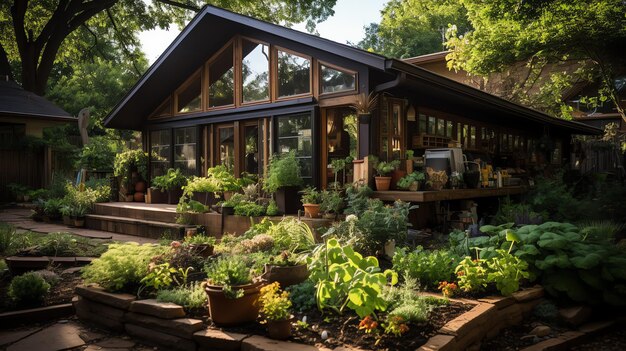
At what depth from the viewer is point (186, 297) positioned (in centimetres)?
377

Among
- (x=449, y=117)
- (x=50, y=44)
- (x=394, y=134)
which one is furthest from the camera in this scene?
(x=50, y=44)

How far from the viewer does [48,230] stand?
334 inches

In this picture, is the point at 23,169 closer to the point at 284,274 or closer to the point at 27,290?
the point at 27,290

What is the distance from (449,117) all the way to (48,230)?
8.79m

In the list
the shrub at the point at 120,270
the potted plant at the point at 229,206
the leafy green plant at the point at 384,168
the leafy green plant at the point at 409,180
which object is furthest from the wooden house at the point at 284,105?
the shrub at the point at 120,270

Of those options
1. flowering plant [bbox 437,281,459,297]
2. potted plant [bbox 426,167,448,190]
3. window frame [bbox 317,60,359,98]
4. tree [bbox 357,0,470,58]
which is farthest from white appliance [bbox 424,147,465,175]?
tree [bbox 357,0,470,58]

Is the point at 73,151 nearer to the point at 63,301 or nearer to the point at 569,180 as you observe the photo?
the point at 63,301

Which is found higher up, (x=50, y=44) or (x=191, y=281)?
(x=50, y=44)

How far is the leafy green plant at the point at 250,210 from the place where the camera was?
7.58 metres

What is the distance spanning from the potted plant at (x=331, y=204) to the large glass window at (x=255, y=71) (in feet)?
11.1

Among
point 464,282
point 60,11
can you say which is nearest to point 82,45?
point 60,11

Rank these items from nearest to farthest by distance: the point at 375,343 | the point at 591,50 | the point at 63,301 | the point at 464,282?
the point at 375,343
the point at 464,282
the point at 63,301
the point at 591,50

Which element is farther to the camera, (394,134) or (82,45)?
(82,45)

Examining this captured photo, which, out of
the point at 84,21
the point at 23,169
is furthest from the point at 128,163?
the point at 84,21
